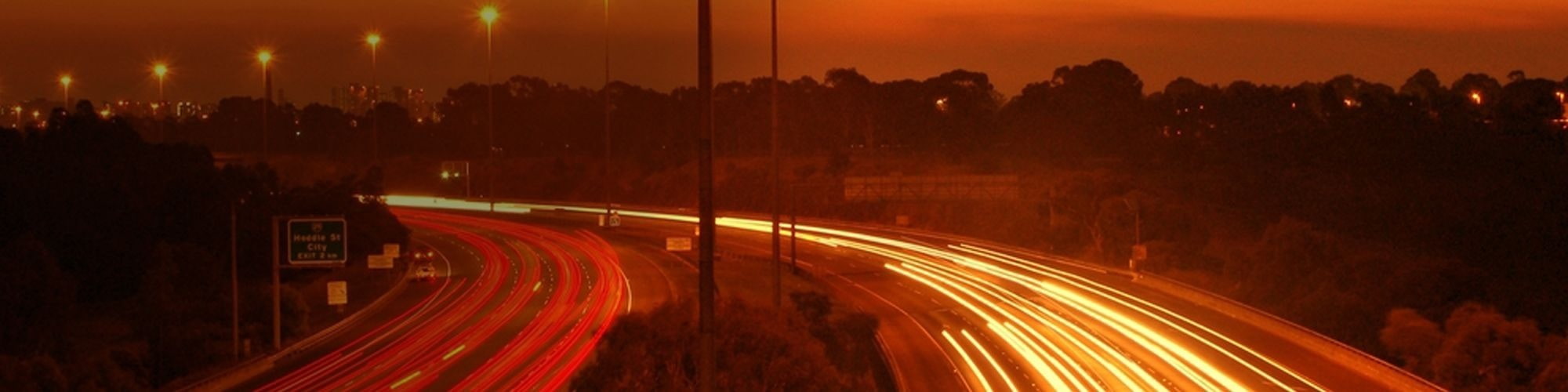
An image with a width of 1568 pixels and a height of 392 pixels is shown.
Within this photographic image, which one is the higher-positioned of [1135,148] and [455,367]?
[1135,148]

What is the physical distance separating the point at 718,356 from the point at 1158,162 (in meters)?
67.4

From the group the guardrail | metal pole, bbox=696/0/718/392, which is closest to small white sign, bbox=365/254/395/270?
the guardrail

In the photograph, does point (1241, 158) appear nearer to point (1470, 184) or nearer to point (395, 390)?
point (1470, 184)

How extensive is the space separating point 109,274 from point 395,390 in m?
17.2

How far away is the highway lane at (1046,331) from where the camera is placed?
89.5 ft

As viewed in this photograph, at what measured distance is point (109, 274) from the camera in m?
39.1

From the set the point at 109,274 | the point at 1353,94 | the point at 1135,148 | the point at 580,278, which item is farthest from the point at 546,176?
the point at 1353,94

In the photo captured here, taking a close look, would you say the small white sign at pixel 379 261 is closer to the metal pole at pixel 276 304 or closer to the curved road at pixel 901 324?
the curved road at pixel 901 324

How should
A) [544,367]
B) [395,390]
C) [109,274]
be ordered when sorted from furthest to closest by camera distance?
[109,274], [544,367], [395,390]

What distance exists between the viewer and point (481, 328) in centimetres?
3512

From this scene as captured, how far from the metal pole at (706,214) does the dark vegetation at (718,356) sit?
590 centimetres

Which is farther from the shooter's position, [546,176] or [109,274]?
[546,176]

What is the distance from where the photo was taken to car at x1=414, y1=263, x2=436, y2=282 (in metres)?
47.8

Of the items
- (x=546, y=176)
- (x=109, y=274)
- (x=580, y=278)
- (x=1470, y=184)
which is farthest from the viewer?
(x=546, y=176)
